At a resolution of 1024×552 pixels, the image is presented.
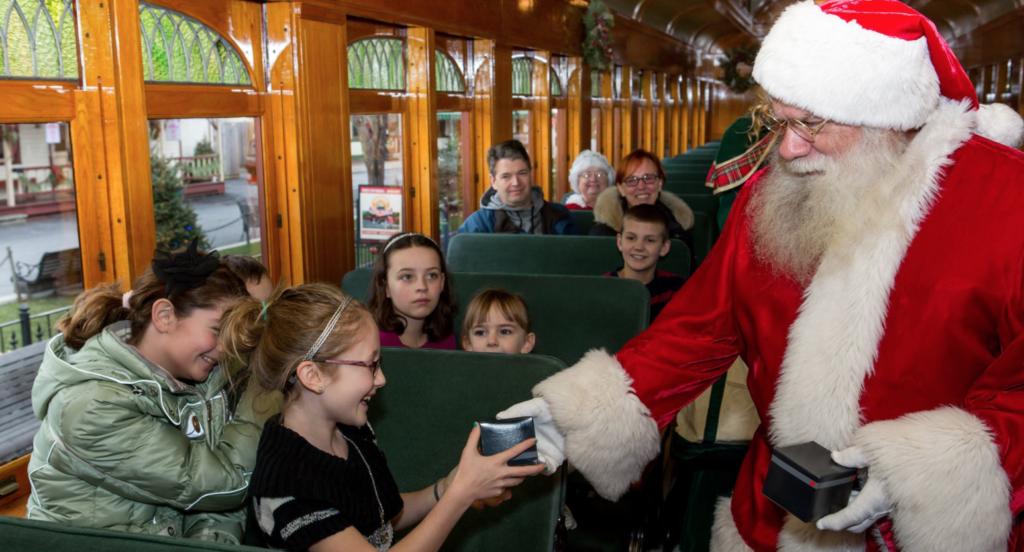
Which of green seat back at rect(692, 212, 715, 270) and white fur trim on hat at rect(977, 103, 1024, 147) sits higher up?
white fur trim on hat at rect(977, 103, 1024, 147)

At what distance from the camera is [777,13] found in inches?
311

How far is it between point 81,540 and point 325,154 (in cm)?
288

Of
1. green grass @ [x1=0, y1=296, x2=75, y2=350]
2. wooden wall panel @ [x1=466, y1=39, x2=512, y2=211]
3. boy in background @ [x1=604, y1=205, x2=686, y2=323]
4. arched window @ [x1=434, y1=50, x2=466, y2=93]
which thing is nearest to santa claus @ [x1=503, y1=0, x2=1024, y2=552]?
green grass @ [x1=0, y1=296, x2=75, y2=350]

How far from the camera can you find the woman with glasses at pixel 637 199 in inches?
182

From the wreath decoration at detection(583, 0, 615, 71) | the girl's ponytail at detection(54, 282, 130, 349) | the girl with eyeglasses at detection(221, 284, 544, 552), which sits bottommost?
the girl with eyeglasses at detection(221, 284, 544, 552)

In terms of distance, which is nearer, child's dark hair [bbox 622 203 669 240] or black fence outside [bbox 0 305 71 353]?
black fence outside [bbox 0 305 71 353]

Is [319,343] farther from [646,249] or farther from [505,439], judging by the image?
[646,249]

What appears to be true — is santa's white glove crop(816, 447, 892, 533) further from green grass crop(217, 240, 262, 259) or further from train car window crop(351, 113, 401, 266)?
train car window crop(351, 113, 401, 266)

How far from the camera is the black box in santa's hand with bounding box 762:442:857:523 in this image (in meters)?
1.24

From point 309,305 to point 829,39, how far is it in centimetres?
114

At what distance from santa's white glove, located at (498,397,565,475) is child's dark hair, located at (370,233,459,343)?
135 cm

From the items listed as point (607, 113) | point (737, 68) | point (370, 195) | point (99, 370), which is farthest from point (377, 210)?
point (737, 68)

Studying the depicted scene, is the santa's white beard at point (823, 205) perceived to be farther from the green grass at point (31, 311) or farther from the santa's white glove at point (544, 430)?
the green grass at point (31, 311)

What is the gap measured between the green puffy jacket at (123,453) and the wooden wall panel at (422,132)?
124 inches
